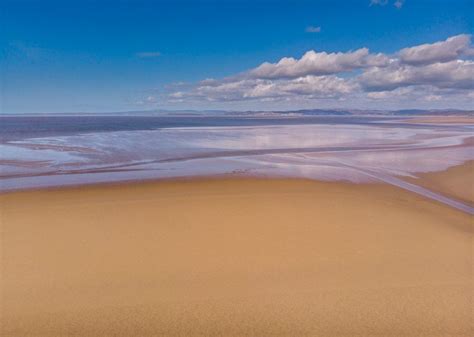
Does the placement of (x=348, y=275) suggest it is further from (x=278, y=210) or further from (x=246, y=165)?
(x=246, y=165)

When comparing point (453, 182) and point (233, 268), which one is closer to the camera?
point (233, 268)

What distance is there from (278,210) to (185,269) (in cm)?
355

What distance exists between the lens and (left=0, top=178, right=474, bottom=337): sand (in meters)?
4.15

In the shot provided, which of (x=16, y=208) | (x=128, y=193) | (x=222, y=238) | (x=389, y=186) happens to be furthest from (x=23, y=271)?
(x=389, y=186)

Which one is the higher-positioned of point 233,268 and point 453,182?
point 233,268

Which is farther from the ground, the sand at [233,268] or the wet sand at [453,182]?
the sand at [233,268]

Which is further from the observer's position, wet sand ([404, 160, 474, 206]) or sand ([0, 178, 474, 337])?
wet sand ([404, 160, 474, 206])

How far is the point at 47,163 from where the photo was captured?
15.4 metres

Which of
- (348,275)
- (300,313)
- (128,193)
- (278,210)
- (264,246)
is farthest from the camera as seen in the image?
(128,193)

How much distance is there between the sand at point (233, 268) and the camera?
4.15m

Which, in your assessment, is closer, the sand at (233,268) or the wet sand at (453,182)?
the sand at (233,268)

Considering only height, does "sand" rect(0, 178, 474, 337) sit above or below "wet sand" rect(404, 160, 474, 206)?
above

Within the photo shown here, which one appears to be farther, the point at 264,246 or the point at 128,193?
the point at 128,193

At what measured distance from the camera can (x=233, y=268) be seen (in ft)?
17.7
